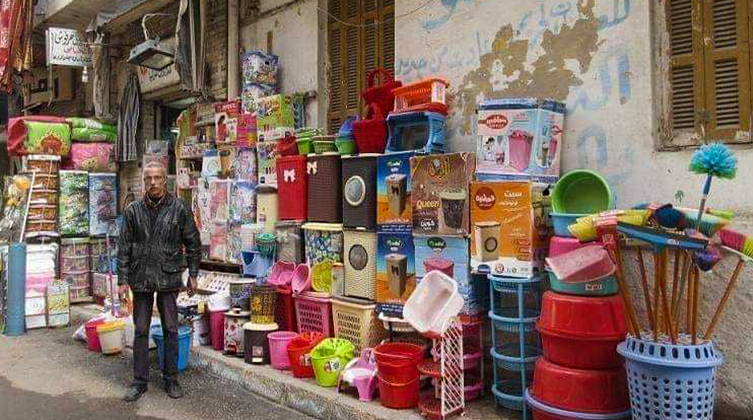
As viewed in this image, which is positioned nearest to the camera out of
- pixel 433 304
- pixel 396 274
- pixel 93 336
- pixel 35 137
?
pixel 433 304

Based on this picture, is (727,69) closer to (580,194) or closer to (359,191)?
(580,194)

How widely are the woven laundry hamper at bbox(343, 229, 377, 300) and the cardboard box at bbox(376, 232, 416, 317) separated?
15cm

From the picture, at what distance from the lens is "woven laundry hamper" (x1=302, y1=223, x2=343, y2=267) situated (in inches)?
220

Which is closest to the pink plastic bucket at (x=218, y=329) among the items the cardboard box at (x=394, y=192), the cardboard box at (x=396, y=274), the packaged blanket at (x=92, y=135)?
the cardboard box at (x=396, y=274)

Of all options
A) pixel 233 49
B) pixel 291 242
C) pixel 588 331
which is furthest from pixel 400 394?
pixel 233 49

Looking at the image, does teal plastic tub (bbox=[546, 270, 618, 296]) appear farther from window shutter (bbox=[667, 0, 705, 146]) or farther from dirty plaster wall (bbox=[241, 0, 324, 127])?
dirty plaster wall (bbox=[241, 0, 324, 127])

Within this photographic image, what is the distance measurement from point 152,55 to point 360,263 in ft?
16.6

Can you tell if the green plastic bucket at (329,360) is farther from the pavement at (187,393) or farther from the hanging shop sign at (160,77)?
the hanging shop sign at (160,77)

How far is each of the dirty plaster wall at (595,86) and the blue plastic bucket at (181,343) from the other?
3.17 meters

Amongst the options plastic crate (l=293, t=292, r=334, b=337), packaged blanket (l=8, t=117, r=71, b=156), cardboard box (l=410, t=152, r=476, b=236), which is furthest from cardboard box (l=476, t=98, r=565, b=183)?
packaged blanket (l=8, t=117, r=71, b=156)

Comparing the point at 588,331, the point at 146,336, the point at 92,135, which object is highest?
the point at 92,135

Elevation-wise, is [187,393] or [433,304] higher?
[433,304]

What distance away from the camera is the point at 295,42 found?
712cm

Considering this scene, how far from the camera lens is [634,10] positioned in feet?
13.7
